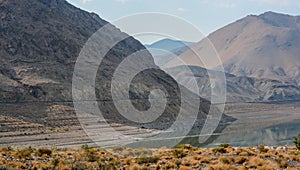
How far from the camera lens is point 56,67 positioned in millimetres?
110938

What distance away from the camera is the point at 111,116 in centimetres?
9056

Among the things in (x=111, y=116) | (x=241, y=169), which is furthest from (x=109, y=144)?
(x=241, y=169)

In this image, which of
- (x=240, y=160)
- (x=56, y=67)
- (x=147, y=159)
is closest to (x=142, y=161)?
(x=147, y=159)

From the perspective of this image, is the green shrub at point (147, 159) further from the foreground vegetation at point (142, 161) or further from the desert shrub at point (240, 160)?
the desert shrub at point (240, 160)

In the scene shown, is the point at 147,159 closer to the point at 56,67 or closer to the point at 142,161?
the point at 142,161

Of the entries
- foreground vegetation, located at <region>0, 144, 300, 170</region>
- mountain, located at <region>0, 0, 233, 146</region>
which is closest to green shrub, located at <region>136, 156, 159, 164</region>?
foreground vegetation, located at <region>0, 144, 300, 170</region>

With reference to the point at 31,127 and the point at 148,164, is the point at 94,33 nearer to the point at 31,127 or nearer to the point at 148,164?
the point at 31,127

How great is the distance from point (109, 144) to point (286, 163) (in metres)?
47.2

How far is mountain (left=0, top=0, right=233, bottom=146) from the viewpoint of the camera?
293 feet

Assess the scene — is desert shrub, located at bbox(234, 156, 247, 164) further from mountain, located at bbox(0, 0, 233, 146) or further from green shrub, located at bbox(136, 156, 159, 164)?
mountain, located at bbox(0, 0, 233, 146)

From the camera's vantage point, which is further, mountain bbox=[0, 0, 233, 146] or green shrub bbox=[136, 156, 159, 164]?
mountain bbox=[0, 0, 233, 146]

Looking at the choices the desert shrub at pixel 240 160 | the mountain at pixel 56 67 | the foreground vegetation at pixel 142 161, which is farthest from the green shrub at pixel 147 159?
the mountain at pixel 56 67

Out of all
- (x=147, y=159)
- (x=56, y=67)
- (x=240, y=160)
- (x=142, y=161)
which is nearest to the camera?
(x=240, y=160)

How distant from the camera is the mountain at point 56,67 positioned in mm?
89375
